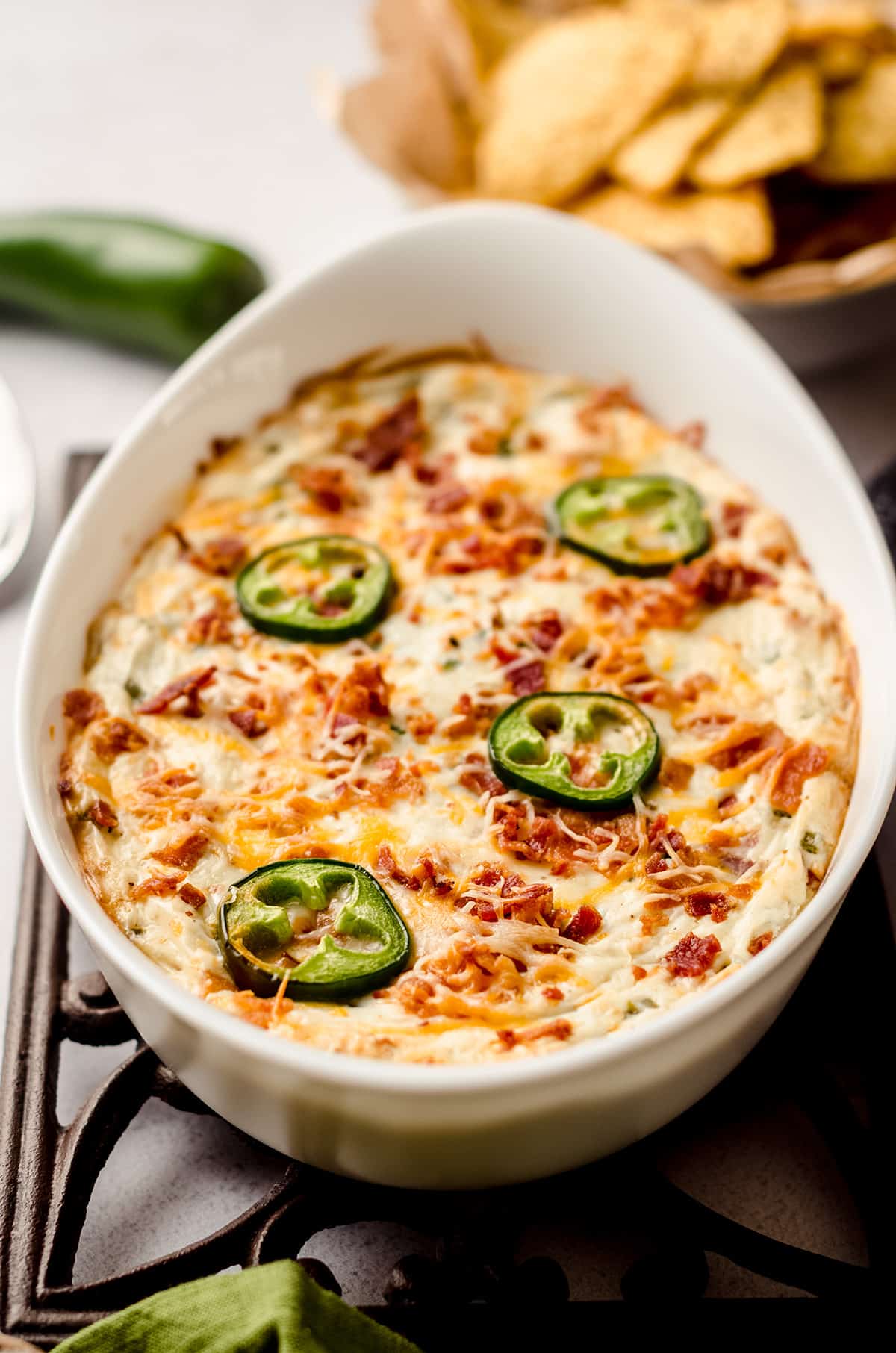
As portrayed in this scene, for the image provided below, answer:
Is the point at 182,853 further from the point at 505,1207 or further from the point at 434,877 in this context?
the point at 505,1207

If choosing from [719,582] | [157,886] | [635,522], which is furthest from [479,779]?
[635,522]

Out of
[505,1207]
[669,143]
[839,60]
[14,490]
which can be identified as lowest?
[505,1207]

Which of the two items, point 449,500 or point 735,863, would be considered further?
point 449,500

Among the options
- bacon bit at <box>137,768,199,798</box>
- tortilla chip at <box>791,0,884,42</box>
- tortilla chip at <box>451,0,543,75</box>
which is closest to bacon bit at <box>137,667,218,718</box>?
bacon bit at <box>137,768,199,798</box>

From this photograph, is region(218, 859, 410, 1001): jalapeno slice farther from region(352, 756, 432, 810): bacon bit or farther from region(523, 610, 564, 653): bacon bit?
region(523, 610, 564, 653): bacon bit

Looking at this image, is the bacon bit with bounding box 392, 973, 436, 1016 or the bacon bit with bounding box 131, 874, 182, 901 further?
the bacon bit with bounding box 131, 874, 182, 901

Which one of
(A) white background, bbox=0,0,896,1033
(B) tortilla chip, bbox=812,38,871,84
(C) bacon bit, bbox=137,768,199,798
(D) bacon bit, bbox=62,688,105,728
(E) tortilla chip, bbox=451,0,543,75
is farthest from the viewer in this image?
(E) tortilla chip, bbox=451,0,543,75
